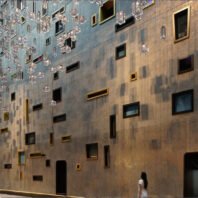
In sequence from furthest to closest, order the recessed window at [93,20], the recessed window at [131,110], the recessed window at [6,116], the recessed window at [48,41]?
the recessed window at [6,116] < the recessed window at [48,41] < the recessed window at [93,20] < the recessed window at [131,110]

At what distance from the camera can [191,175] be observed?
1961cm

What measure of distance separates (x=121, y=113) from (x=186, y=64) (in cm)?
532

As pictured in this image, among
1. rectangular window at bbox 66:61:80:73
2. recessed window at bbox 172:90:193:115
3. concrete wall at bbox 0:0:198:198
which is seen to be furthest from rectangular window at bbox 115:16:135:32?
recessed window at bbox 172:90:193:115

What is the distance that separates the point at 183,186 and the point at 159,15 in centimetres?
762

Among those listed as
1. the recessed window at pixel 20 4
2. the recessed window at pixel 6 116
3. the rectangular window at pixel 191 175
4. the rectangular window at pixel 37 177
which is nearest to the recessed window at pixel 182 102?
the rectangular window at pixel 191 175

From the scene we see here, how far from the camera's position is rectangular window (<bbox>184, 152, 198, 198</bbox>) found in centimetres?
1940

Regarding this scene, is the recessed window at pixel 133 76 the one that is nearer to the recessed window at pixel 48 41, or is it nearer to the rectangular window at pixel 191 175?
the rectangular window at pixel 191 175

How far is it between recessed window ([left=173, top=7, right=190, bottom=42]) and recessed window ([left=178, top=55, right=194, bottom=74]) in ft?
3.02

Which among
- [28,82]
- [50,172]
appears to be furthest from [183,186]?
[28,82]

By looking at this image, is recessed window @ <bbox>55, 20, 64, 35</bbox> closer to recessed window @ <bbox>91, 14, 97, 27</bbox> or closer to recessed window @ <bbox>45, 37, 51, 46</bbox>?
recessed window @ <bbox>45, 37, 51, 46</bbox>

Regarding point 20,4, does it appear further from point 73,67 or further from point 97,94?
point 97,94

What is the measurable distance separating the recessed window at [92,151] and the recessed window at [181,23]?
28.1ft

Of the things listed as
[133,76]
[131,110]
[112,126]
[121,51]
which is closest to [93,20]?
[121,51]

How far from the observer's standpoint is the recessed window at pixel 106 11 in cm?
2646
